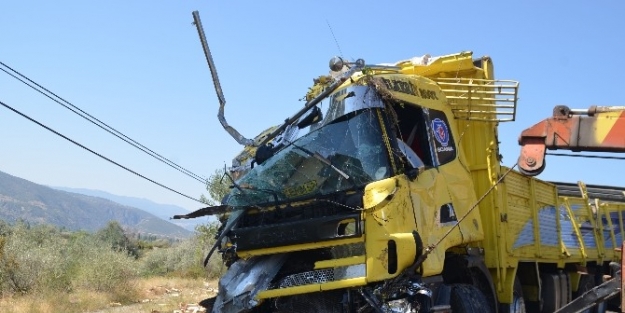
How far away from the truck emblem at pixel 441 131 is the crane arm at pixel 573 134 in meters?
1.92

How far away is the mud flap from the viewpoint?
6.13 meters

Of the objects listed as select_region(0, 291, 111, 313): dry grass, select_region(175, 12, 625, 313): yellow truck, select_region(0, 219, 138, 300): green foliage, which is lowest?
select_region(0, 291, 111, 313): dry grass

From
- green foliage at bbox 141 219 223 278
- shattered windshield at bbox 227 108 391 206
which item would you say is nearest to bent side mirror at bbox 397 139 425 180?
shattered windshield at bbox 227 108 391 206

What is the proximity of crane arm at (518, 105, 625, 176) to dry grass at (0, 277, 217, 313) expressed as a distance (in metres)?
→ 10.2

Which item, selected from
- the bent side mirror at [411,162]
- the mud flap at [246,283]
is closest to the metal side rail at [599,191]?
the bent side mirror at [411,162]

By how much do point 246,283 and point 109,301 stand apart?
36.0 ft

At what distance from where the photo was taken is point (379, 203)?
5.47m

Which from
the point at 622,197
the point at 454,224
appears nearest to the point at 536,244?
the point at 454,224

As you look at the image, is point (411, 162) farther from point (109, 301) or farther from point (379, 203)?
point (109, 301)

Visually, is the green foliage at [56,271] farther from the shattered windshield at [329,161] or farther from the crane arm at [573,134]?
the crane arm at [573,134]

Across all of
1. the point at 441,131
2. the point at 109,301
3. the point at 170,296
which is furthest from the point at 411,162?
the point at 170,296

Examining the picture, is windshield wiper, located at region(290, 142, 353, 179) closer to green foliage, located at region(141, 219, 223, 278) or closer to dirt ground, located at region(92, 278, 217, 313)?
dirt ground, located at region(92, 278, 217, 313)

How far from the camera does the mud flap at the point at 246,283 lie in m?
6.13

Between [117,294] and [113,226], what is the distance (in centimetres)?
2586
